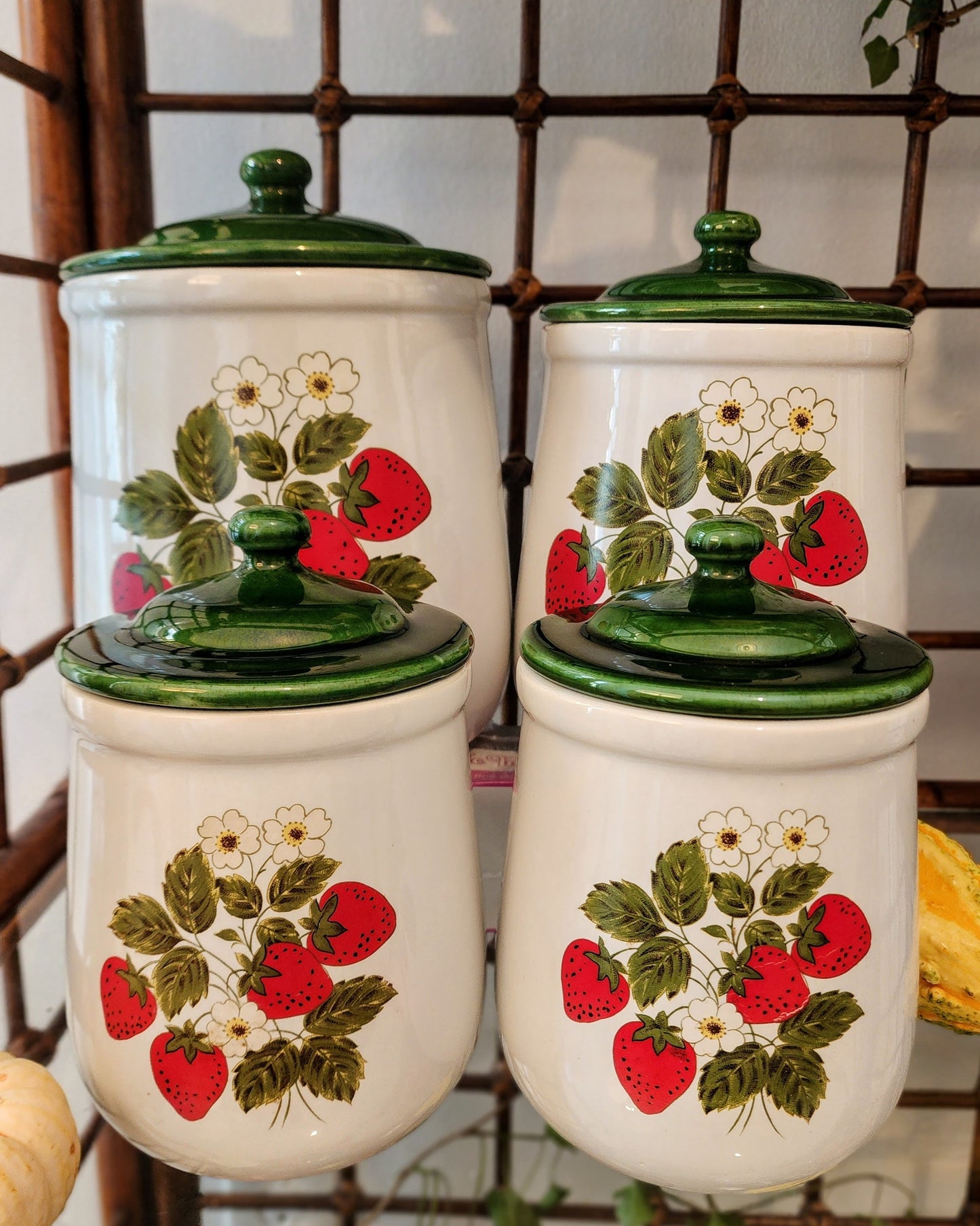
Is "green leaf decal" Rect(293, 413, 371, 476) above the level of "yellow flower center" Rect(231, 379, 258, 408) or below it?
below

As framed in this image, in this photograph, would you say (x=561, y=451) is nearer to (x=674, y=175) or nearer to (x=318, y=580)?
(x=318, y=580)

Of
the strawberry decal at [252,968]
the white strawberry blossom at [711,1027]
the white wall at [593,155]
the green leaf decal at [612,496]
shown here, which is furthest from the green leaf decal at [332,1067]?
the white wall at [593,155]

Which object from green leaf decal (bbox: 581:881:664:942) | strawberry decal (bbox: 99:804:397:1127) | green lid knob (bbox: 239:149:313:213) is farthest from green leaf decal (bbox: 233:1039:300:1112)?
green lid knob (bbox: 239:149:313:213)

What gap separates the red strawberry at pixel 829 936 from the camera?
12.5 inches

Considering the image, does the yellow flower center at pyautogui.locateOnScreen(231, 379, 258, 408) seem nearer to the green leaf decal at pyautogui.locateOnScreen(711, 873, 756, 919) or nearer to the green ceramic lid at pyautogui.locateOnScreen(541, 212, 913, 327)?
the green ceramic lid at pyautogui.locateOnScreen(541, 212, 913, 327)

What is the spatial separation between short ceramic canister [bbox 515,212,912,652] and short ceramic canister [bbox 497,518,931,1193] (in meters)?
0.08

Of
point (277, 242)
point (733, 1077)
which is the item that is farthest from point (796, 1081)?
point (277, 242)

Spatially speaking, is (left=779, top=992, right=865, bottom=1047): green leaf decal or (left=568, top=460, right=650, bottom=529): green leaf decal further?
(left=568, top=460, right=650, bottom=529): green leaf decal

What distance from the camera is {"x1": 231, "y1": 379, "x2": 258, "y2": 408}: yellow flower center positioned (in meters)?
0.40

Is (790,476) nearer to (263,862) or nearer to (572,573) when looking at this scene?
(572,573)

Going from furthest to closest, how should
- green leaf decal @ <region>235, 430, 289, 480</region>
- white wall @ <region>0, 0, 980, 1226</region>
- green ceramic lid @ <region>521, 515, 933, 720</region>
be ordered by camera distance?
1. white wall @ <region>0, 0, 980, 1226</region>
2. green leaf decal @ <region>235, 430, 289, 480</region>
3. green ceramic lid @ <region>521, 515, 933, 720</region>

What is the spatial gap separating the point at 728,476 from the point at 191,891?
247 mm

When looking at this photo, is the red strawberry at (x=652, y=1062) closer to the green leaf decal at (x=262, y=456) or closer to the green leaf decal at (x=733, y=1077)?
the green leaf decal at (x=733, y=1077)

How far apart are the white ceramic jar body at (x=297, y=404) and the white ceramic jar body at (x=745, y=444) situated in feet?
0.16
